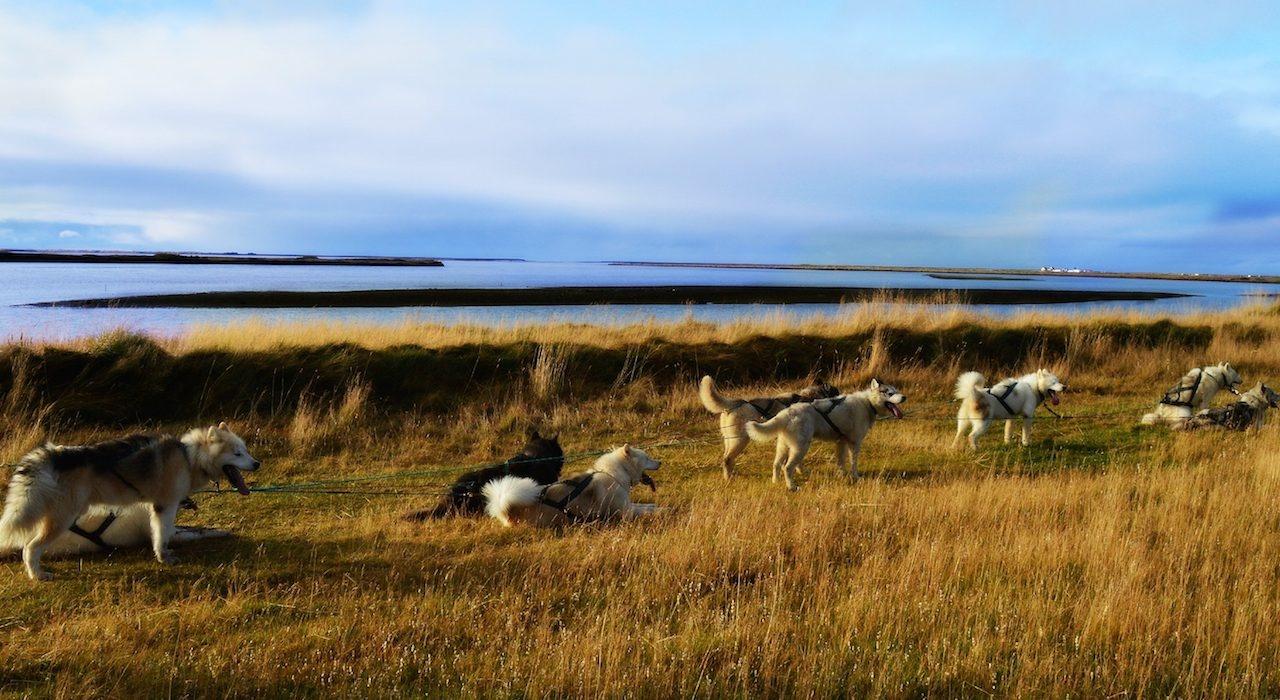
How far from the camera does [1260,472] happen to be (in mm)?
7477

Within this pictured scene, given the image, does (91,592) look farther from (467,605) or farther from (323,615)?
(467,605)

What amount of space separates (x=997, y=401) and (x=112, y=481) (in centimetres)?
1060

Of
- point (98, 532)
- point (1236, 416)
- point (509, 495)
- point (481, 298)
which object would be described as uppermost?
point (481, 298)

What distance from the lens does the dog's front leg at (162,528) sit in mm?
5633

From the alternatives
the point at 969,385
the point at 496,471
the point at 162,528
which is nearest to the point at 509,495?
the point at 496,471

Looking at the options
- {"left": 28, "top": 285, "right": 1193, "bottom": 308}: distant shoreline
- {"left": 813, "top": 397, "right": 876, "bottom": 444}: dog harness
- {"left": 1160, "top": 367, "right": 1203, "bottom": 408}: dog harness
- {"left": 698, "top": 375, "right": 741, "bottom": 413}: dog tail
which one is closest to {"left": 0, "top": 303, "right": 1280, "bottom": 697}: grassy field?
{"left": 813, "top": 397, "right": 876, "bottom": 444}: dog harness

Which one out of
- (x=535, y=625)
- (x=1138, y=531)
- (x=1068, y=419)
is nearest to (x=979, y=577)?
(x=1138, y=531)

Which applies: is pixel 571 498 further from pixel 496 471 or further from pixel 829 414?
pixel 829 414

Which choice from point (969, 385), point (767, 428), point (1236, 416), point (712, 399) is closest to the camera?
point (767, 428)

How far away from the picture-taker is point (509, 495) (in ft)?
21.0

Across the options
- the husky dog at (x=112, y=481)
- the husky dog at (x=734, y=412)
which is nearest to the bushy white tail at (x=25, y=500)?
the husky dog at (x=112, y=481)

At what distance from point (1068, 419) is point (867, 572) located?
9033 millimetres

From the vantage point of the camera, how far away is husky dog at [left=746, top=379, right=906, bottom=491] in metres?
8.12

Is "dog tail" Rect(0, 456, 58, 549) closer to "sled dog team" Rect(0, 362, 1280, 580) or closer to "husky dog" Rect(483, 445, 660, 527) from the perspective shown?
"sled dog team" Rect(0, 362, 1280, 580)
